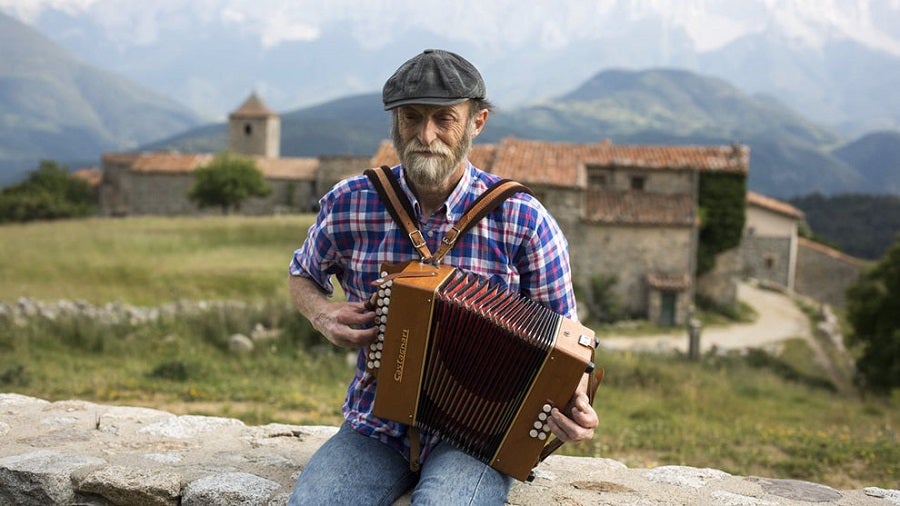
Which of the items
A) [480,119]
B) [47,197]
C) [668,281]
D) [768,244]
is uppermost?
[480,119]

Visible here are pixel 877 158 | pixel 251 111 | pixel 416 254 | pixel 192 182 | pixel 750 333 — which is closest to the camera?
pixel 416 254

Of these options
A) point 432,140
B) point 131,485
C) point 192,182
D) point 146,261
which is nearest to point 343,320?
point 432,140

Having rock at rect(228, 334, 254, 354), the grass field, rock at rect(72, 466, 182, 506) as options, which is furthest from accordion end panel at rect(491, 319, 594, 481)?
rock at rect(228, 334, 254, 354)

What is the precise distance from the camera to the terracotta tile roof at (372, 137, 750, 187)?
25969mm

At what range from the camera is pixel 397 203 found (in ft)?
10.5

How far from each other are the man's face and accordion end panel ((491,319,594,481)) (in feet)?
2.68

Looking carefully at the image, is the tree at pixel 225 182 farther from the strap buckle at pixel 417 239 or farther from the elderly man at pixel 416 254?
the strap buckle at pixel 417 239

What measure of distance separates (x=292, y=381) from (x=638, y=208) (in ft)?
65.3

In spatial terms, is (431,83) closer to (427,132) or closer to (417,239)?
(427,132)

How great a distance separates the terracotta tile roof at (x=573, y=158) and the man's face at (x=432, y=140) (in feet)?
73.3

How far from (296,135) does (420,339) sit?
193m

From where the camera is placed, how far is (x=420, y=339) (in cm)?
277

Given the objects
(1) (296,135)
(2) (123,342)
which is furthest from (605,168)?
(1) (296,135)

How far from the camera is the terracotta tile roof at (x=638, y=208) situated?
85.8 feet
